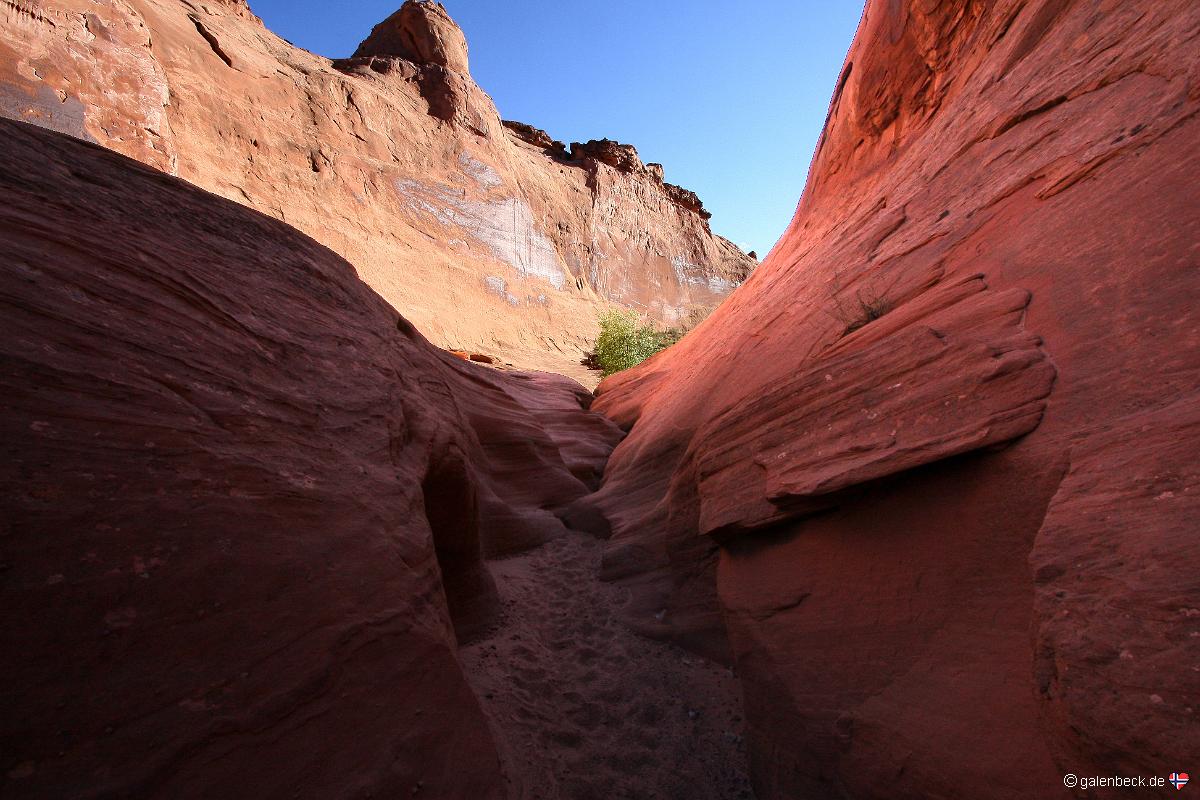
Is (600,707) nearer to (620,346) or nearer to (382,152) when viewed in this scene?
(620,346)

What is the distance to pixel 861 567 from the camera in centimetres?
289

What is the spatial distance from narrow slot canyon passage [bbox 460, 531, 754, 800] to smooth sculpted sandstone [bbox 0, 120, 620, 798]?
68cm

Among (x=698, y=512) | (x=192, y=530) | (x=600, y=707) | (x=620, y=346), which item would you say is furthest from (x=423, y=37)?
(x=600, y=707)

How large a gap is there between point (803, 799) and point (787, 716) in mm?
384

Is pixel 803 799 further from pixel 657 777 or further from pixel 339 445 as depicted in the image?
pixel 339 445

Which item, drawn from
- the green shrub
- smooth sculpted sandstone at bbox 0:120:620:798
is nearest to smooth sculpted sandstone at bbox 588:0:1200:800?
smooth sculpted sandstone at bbox 0:120:620:798

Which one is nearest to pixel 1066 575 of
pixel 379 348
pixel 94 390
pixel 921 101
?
pixel 94 390

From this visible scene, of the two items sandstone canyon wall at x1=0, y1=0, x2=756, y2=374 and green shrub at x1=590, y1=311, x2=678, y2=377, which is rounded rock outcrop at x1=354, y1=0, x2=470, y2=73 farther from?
green shrub at x1=590, y1=311, x2=678, y2=377

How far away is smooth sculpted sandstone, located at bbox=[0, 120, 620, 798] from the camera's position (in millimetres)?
1579

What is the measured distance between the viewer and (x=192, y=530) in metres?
1.95

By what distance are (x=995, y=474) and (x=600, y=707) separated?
2.94m

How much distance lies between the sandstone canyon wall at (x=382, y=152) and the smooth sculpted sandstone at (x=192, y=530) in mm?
13565

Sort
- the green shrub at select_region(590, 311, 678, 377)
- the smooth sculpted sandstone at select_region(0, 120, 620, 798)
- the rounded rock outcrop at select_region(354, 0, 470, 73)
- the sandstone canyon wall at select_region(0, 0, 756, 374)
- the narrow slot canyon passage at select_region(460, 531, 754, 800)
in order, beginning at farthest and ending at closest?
the rounded rock outcrop at select_region(354, 0, 470, 73)
the green shrub at select_region(590, 311, 678, 377)
the sandstone canyon wall at select_region(0, 0, 756, 374)
the narrow slot canyon passage at select_region(460, 531, 754, 800)
the smooth sculpted sandstone at select_region(0, 120, 620, 798)

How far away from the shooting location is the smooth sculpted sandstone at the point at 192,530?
1.58 meters
